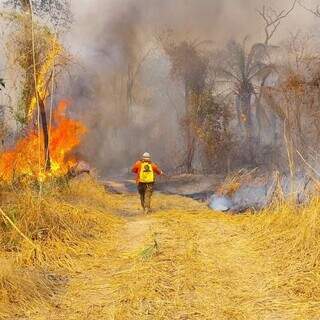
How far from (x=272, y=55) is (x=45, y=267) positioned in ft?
105

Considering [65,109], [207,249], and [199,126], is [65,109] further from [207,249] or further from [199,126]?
[207,249]

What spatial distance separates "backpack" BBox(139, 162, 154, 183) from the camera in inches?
531

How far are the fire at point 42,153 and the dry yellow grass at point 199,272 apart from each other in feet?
11.9

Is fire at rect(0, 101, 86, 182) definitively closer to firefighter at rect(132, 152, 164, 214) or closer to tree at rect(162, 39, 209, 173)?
firefighter at rect(132, 152, 164, 214)

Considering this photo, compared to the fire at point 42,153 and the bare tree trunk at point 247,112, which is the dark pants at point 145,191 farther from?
the bare tree trunk at point 247,112

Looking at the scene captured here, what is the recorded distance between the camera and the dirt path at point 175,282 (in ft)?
15.8

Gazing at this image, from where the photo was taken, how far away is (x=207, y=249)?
735cm

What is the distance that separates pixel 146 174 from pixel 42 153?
8119 millimetres

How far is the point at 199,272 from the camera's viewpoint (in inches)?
238

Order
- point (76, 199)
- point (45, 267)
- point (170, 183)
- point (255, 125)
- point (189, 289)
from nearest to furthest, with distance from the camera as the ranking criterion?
1. point (189, 289)
2. point (45, 267)
3. point (76, 199)
4. point (170, 183)
5. point (255, 125)

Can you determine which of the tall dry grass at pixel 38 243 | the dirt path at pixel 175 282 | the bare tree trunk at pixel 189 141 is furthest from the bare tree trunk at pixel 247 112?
the dirt path at pixel 175 282

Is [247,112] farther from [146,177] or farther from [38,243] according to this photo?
[38,243]

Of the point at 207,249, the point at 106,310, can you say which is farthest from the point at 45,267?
the point at 207,249

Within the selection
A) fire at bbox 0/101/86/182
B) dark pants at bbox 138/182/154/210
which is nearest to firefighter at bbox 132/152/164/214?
dark pants at bbox 138/182/154/210
